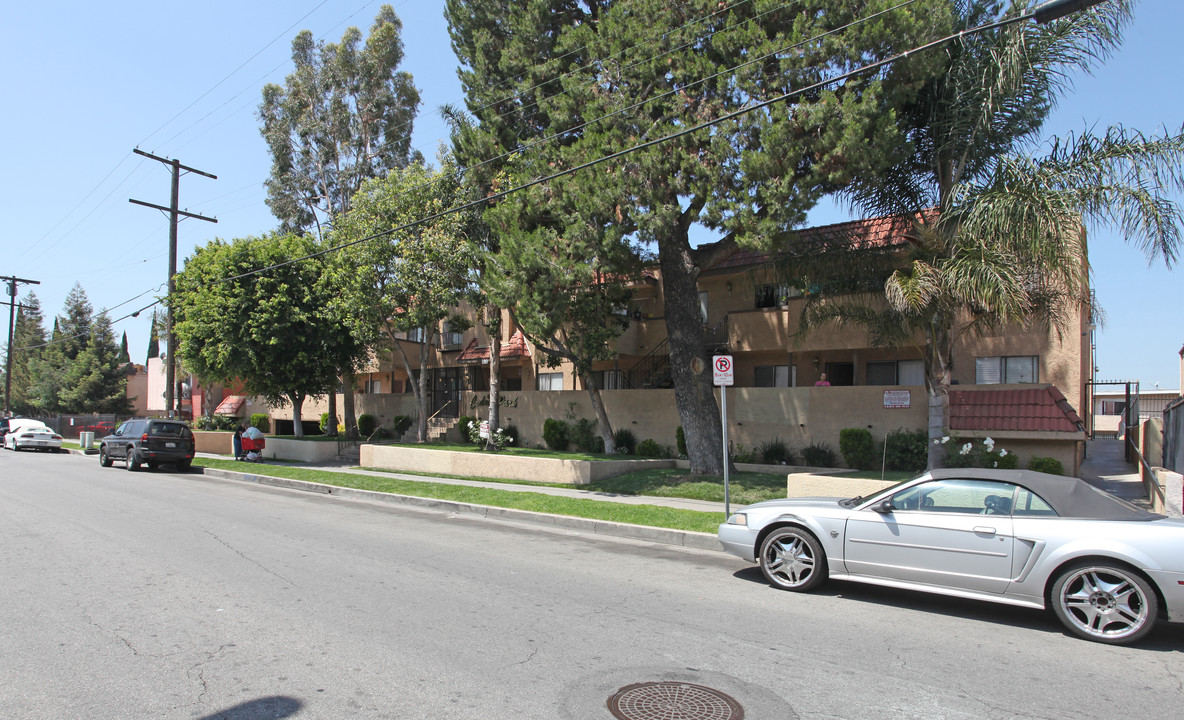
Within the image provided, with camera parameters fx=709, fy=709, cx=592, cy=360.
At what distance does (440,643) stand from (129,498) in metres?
12.2

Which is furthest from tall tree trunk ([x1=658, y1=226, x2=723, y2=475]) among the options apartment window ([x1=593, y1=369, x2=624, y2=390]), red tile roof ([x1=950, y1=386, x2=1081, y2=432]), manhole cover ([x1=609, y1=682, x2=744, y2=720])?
manhole cover ([x1=609, y1=682, x2=744, y2=720])

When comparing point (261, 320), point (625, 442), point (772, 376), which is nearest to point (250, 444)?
point (261, 320)

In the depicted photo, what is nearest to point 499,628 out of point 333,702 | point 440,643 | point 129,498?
point 440,643

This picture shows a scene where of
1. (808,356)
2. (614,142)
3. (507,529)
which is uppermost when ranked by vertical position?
(614,142)

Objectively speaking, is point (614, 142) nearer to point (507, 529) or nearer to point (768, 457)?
point (507, 529)

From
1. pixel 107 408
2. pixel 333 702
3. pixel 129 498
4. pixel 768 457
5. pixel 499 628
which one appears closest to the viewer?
pixel 333 702

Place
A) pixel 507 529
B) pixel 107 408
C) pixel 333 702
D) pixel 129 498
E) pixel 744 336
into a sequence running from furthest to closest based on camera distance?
pixel 107 408 < pixel 744 336 < pixel 129 498 < pixel 507 529 < pixel 333 702

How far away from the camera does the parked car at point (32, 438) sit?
3372cm

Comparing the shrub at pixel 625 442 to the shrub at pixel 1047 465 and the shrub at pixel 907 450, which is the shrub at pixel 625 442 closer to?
the shrub at pixel 907 450

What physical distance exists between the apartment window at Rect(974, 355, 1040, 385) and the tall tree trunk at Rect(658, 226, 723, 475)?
7164mm

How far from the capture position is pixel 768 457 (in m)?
20.0

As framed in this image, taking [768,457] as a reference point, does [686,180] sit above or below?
above

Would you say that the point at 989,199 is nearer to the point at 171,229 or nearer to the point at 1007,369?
the point at 1007,369

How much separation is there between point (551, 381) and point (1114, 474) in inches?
694
